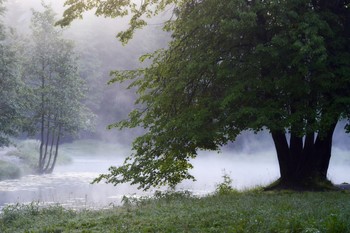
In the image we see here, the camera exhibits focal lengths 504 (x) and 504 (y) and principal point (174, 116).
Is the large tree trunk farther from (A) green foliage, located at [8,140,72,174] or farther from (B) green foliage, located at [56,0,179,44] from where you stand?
(A) green foliage, located at [8,140,72,174]

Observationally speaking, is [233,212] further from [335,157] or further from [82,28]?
[82,28]

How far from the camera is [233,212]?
11.3m

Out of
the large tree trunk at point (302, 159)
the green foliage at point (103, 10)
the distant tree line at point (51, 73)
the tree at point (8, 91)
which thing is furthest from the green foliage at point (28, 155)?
the large tree trunk at point (302, 159)

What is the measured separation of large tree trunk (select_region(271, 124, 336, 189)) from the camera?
19156 millimetres

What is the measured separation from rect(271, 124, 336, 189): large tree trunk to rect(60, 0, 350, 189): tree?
4 centimetres

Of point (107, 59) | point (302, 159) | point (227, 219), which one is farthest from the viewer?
point (107, 59)

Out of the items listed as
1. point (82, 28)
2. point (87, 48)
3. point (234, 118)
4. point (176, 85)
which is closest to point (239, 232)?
point (234, 118)

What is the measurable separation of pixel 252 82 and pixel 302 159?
4729 millimetres

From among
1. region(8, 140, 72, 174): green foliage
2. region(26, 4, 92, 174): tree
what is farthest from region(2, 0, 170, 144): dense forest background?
region(26, 4, 92, 174): tree

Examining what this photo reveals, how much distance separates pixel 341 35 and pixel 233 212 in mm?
9641

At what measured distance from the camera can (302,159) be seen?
19594 mm

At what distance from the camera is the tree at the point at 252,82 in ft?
53.1

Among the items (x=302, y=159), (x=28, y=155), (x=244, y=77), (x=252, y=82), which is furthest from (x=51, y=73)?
(x=252, y=82)

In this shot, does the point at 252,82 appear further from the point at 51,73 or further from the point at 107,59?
the point at 107,59
